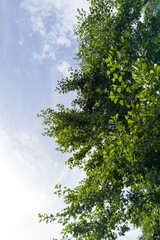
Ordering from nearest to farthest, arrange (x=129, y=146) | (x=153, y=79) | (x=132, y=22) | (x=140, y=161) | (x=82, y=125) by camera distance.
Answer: (x=153, y=79)
(x=129, y=146)
(x=140, y=161)
(x=82, y=125)
(x=132, y=22)

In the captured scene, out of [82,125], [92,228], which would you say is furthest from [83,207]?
[82,125]

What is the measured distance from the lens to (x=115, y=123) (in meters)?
4.57

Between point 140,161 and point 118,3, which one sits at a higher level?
point 118,3

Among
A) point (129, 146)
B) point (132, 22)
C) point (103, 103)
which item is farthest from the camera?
point (132, 22)

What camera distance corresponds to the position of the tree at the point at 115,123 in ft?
14.7

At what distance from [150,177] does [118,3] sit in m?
11.3

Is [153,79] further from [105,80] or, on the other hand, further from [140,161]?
[105,80]

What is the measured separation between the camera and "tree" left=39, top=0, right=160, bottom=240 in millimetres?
4469

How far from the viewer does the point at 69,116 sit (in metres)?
9.68

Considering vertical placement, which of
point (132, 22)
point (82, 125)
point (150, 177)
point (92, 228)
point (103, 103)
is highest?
point (132, 22)

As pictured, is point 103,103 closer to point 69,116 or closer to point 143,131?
point 69,116

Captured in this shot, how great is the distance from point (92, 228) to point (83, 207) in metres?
0.79

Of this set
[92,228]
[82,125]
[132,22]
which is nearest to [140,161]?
[92,228]

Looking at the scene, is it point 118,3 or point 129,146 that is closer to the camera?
point 129,146
